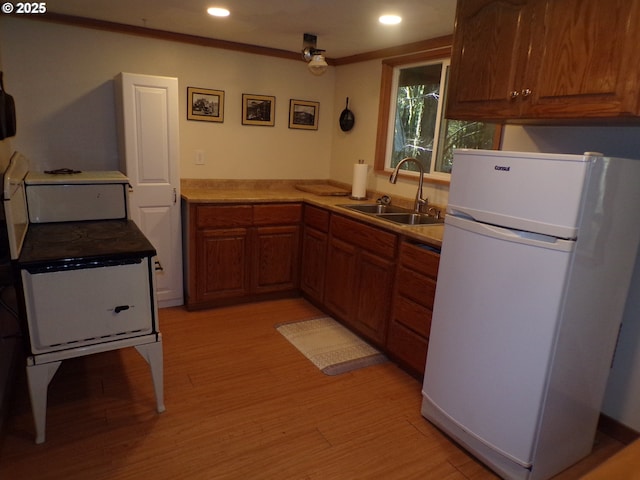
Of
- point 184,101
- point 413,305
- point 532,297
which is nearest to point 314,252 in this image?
point 413,305

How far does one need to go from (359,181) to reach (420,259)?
1.41m

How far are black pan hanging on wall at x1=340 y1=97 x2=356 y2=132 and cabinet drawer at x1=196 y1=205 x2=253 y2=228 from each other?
1.28 m

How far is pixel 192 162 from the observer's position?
370 centimetres

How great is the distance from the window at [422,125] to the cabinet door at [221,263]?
1.35m

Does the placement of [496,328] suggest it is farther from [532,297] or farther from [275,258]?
[275,258]

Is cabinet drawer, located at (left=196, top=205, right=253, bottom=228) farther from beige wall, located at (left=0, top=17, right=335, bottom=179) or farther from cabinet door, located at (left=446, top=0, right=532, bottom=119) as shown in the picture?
cabinet door, located at (left=446, top=0, right=532, bottom=119)

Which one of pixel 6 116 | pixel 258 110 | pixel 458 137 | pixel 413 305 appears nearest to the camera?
pixel 6 116

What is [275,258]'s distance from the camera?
143 inches

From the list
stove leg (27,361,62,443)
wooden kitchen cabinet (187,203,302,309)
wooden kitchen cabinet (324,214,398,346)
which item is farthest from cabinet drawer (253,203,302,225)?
stove leg (27,361,62,443)

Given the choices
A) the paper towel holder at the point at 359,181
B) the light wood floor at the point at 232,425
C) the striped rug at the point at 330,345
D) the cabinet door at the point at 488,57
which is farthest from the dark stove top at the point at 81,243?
the paper towel holder at the point at 359,181

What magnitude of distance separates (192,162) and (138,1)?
4.37 feet

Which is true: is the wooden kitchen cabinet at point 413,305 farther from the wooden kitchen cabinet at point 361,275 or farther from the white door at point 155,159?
the white door at point 155,159

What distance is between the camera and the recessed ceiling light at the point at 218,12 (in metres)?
2.70

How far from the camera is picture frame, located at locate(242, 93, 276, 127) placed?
383 cm
